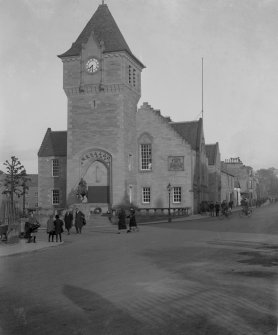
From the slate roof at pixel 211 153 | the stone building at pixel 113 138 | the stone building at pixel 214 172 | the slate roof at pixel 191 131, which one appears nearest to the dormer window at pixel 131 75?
the stone building at pixel 113 138

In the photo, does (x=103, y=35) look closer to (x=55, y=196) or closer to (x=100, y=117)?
(x=100, y=117)

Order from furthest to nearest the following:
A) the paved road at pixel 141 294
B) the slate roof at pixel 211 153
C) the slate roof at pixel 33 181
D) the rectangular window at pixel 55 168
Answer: the slate roof at pixel 33 181 < the slate roof at pixel 211 153 < the rectangular window at pixel 55 168 < the paved road at pixel 141 294

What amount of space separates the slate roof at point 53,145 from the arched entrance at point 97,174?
8468mm

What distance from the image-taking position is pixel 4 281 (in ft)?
39.5

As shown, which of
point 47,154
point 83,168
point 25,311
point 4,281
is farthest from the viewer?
point 47,154

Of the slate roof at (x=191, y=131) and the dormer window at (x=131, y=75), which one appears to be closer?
the dormer window at (x=131, y=75)

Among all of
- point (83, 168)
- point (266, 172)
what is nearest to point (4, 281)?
point (83, 168)

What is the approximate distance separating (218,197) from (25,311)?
244 ft

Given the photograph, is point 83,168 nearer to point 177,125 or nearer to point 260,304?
point 177,125

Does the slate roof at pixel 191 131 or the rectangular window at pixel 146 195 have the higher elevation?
the slate roof at pixel 191 131

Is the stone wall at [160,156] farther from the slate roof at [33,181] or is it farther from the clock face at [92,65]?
the slate roof at [33,181]

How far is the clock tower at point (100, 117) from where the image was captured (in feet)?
169

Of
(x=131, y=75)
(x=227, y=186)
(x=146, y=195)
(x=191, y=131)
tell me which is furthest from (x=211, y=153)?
(x=131, y=75)

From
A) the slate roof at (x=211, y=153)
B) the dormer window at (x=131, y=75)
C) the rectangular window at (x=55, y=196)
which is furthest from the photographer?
the slate roof at (x=211, y=153)
